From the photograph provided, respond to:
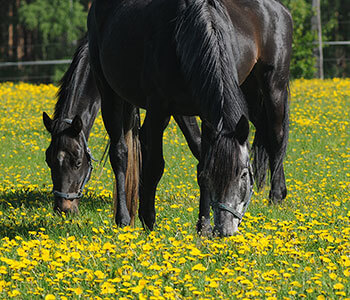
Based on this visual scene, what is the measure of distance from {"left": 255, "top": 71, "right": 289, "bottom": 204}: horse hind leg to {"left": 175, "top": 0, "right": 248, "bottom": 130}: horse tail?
1.70m

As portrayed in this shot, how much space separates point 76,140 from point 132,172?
0.63 meters

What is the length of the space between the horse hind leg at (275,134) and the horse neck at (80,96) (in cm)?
178

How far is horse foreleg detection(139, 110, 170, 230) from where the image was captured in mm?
4723

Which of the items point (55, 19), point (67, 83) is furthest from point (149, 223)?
point (55, 19)

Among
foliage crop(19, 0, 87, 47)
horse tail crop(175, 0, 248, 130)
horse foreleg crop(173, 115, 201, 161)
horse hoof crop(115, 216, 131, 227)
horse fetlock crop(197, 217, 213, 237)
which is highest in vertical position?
foliage crop(19, 0, 87, 47)

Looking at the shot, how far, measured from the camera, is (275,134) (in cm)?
631

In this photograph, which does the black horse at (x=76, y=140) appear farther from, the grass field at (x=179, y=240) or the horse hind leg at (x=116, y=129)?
the grass field at (x=179, y=240)

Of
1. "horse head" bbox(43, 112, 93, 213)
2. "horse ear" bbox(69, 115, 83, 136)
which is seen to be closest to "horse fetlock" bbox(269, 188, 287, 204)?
"horse head" bbox(43, 112, 93, 213)

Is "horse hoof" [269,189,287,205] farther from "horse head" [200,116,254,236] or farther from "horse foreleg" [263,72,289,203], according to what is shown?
"horse head" [200,116,254,236]

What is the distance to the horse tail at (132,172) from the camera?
19.2 feet

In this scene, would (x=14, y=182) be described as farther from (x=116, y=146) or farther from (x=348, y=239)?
(x=348, y=239)

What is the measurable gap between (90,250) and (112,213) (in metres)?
2.00

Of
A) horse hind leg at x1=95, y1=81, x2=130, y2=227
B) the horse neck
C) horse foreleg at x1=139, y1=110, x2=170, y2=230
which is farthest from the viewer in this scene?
the horse neck

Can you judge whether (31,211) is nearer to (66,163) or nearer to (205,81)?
(66,163)
